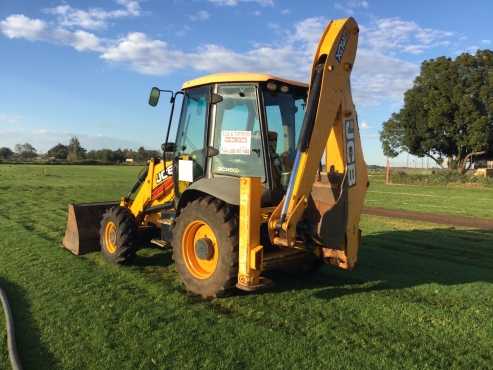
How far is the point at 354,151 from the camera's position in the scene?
5398mm

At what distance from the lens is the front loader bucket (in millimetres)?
7875

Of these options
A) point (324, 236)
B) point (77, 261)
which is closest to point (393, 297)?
point (324, 236)

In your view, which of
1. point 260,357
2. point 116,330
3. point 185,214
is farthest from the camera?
point 185,214

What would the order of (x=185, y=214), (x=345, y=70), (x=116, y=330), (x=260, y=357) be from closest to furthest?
1. (x=260, y=357)
2. (x=116, y=330)
3. (x=345, y=70)
4. (x=185, y=214)

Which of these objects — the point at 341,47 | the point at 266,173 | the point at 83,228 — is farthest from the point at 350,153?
the point at 83,228

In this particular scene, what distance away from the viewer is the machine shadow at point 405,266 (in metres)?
6.23

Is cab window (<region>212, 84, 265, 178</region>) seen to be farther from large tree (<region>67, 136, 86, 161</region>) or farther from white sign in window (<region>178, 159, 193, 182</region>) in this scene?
large tree (<region>67, 136, 86, 161</region>)

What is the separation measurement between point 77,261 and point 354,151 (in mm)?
4749

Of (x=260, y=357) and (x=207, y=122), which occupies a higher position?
(x=207, y=122)

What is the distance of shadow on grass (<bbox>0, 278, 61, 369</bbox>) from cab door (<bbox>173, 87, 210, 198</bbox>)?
2494 mm

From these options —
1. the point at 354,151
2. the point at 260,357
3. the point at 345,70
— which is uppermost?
the point at 345,70

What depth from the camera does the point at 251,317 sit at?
493 cm

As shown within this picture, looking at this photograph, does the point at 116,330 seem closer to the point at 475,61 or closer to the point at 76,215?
the point at 76,215

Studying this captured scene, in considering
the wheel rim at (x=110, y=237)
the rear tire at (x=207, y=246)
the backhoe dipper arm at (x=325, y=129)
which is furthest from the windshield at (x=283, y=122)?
the wheel rim at (x=110, y=237)
